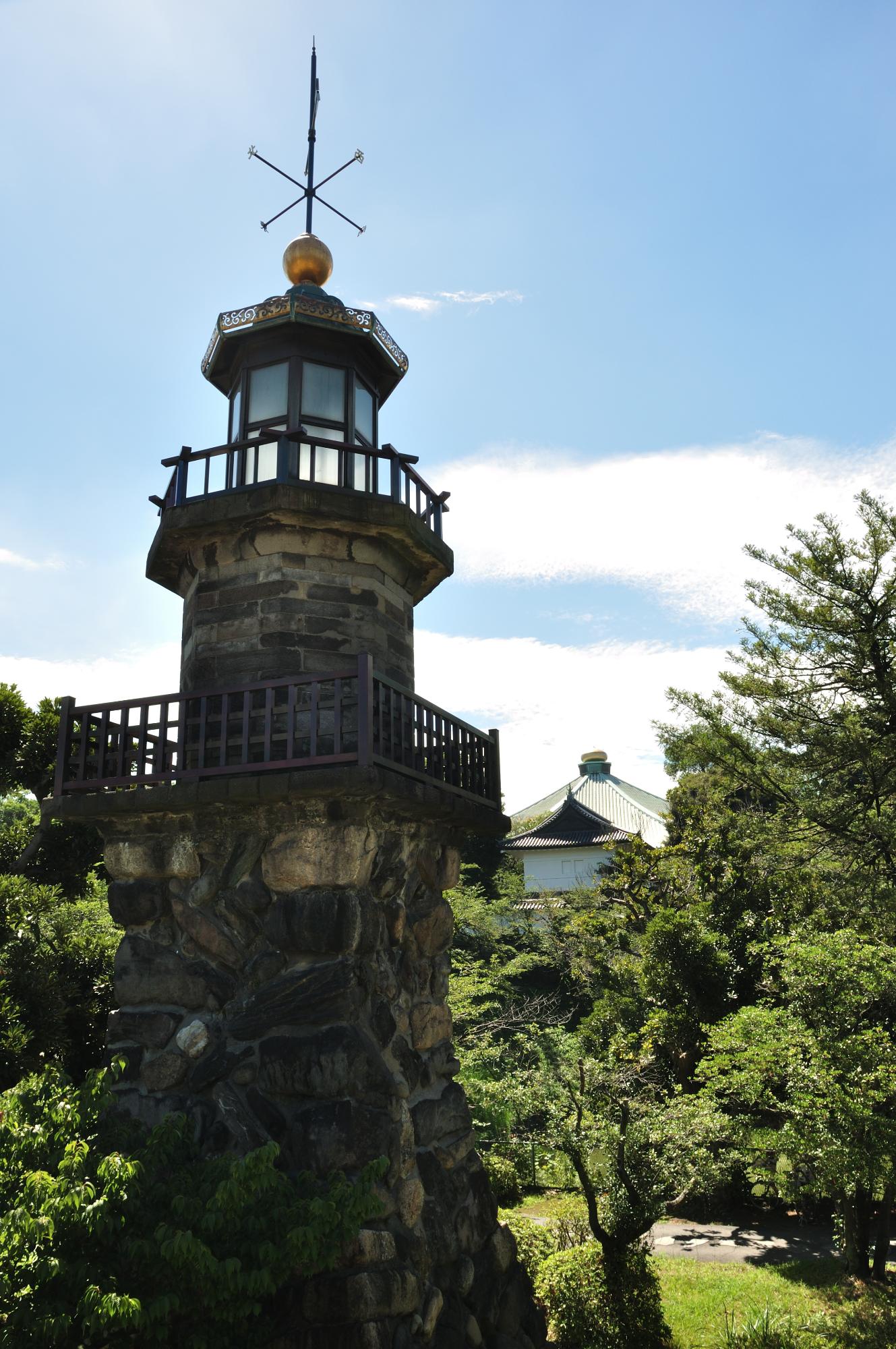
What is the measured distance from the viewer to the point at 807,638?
10430mm

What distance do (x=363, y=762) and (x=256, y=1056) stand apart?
2650mm

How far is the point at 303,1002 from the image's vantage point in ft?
24.7

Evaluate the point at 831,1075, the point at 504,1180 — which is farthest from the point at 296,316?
the point at 504,1180

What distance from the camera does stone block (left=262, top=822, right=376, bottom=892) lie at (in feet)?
25.6

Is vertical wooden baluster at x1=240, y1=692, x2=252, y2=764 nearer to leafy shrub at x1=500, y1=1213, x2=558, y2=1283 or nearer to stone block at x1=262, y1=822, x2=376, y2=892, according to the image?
stone block at x1=262, y1=822, x2=376, y2=892

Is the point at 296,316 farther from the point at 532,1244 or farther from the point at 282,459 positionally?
the point at 532,1244

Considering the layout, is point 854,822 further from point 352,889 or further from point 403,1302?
point 403,1302

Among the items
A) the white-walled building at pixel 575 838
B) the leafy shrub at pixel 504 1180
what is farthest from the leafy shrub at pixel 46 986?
the white-walled building at pixel 575 838

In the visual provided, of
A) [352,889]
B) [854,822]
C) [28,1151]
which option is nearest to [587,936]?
[854,822]

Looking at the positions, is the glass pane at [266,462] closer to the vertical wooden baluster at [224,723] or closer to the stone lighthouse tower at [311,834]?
the stone lighthouse tower at [311,834]

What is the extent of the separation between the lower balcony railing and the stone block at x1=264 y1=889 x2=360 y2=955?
3.83 ft

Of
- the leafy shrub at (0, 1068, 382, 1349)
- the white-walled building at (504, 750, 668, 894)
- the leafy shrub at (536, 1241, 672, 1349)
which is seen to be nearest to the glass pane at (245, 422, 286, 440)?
the leafy shrub at (0, 1068, 382, 1349)

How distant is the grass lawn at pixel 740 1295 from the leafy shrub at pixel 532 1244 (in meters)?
1.63

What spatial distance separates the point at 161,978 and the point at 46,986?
4892mm
